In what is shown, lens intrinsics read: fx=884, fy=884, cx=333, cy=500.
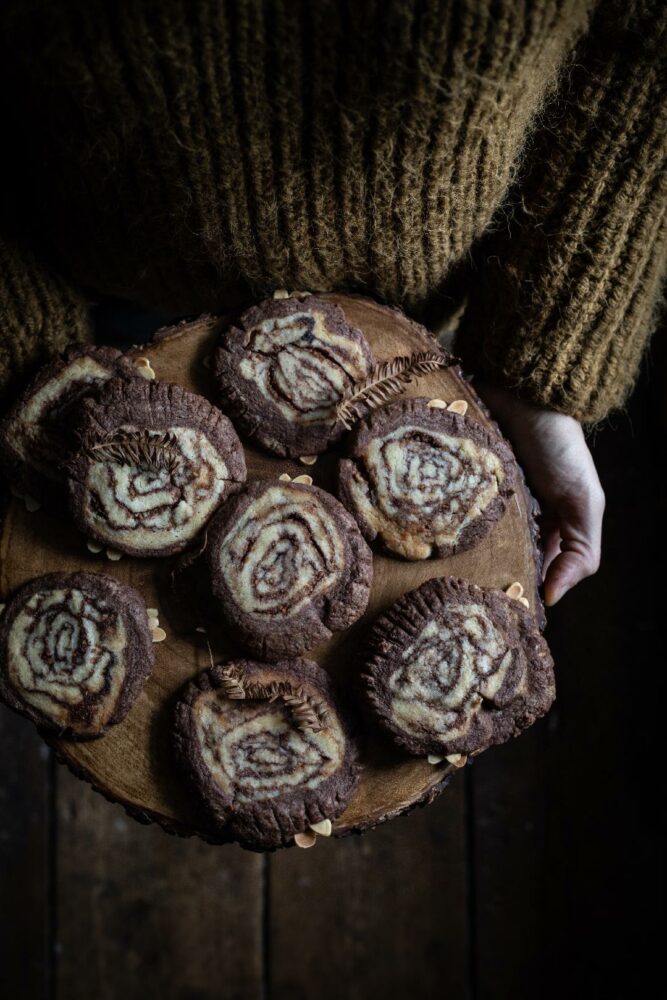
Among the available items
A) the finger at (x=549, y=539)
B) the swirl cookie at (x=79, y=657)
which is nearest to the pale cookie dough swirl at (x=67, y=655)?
the swirl cookie at (x=79, y=657)

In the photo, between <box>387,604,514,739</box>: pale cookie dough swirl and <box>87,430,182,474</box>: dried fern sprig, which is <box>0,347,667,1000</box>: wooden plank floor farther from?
<box>87,430,182,474</box>: dried fern sprig

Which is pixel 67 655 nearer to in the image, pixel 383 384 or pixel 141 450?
pixel 141 450

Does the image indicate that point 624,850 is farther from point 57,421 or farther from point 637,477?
point 57,421

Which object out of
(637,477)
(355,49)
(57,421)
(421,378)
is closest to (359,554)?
(421,378)

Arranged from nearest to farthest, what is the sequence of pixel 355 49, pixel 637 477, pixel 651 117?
pixel 355 49, pixel 651 117, pixel 637 477

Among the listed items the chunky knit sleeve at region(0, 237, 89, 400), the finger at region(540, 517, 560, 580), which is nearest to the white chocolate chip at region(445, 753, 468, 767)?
the finger at region(540, 517, 560, 580)

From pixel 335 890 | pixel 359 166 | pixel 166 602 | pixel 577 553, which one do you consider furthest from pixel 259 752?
pixel 335 890

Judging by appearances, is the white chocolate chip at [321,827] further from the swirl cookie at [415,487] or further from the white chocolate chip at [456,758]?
the swirl cookie at [415,487]
